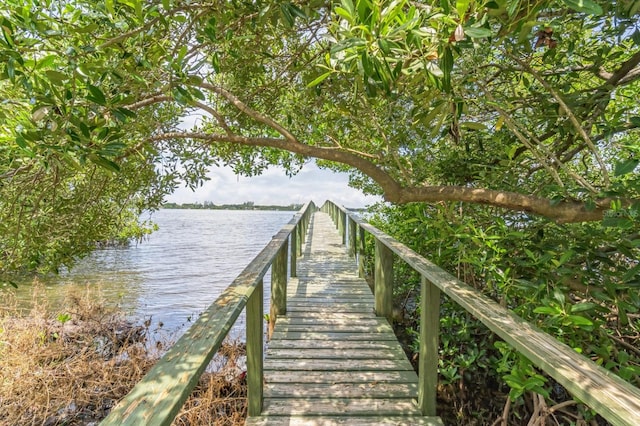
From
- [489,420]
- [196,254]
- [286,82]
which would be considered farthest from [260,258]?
[196,254]

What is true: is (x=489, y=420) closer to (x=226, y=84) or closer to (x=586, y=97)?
(x=586, y=97)

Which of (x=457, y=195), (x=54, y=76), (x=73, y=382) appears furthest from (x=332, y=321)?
(x=73, y=382)

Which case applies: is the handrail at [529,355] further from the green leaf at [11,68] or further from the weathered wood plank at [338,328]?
the green leaf at [11,68]

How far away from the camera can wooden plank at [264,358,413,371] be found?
2902mm

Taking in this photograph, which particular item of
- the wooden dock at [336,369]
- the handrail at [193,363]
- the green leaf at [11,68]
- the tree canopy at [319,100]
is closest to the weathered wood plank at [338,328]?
the wooden dock at [336,369]

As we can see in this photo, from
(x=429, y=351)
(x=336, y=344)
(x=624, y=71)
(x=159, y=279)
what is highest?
(x=624, y=71)

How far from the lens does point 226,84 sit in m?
3.79

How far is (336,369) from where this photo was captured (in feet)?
9.52

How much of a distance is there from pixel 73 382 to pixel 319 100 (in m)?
4.91

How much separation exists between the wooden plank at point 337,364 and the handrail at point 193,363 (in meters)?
0.60

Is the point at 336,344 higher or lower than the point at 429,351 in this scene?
lower

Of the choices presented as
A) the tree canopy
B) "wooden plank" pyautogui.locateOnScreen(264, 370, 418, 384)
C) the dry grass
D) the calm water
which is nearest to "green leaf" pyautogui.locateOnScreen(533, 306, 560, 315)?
the tree canopy

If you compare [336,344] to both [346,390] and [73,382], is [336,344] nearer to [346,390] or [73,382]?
[346,390]

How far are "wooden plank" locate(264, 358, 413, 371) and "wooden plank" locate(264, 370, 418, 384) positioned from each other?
42mm
